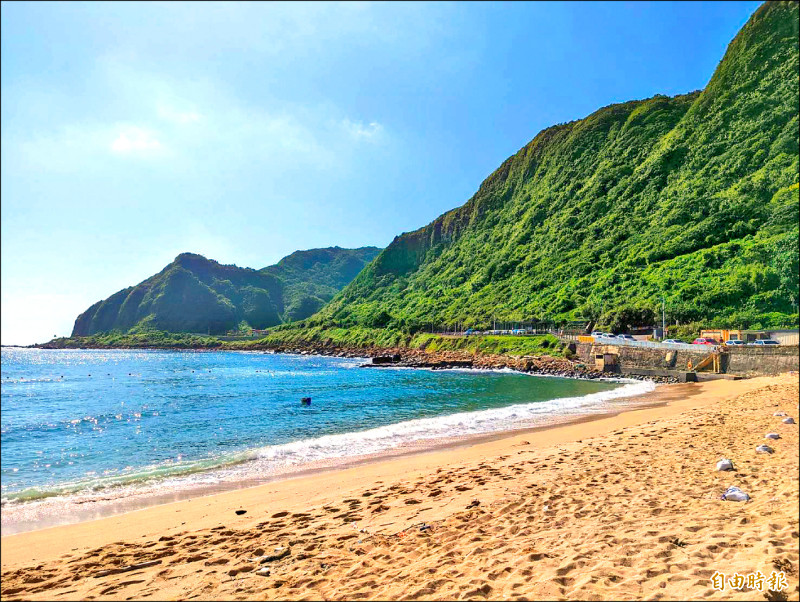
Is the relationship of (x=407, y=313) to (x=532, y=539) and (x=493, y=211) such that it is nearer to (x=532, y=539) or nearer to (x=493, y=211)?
(x=493, y=211)

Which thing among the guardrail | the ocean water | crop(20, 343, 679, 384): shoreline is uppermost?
the guardrail

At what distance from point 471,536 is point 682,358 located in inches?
1680

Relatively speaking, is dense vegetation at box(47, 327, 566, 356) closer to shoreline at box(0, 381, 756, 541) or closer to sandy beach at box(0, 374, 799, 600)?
shoreline at box(0, 381, 756, 541)

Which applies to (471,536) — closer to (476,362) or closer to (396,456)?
(396,456)

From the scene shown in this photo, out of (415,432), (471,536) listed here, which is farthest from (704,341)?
(471,536)

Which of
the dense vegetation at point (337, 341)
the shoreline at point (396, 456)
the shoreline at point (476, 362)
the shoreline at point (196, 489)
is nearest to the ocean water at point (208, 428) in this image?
the shoreline at point (196, 489)

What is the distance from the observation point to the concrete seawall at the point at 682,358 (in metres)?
Result: 27.2

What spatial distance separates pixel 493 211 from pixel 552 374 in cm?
12129

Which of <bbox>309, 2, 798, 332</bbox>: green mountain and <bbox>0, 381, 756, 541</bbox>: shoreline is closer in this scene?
<bbox>0, 381, 756, 541</bbox>: shoreline

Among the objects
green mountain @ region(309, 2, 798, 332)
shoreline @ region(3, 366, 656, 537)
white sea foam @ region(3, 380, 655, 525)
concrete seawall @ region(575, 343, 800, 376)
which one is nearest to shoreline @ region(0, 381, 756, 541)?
shoreline @ region(3, 366, 656, 537)

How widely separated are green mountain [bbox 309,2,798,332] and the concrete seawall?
369 centimetres

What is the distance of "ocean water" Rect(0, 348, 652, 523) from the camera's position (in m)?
11.8

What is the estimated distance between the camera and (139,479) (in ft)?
39.9

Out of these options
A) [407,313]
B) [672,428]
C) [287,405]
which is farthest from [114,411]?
[407,313]
